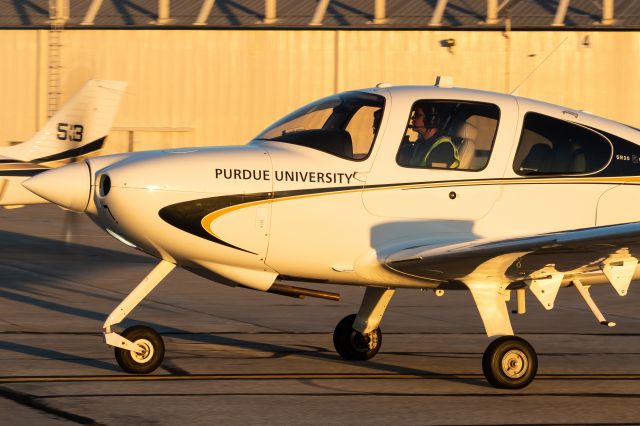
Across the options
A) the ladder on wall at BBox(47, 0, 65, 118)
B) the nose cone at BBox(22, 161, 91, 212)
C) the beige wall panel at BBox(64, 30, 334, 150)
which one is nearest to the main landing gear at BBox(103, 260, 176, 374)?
the nose cone at BBox(22, 161, 91, 212)

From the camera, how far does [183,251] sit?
8.30 meters

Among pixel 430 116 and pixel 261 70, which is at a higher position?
pixel 261 70

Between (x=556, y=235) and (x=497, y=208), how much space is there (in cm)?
84

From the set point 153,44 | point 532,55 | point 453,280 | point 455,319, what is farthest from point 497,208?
point 153,44

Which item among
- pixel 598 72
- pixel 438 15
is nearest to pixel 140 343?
pixel 438 15

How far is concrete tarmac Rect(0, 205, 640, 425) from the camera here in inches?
291

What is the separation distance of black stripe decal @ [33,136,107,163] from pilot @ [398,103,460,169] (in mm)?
11707

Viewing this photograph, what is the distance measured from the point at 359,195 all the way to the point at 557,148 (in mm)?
1625

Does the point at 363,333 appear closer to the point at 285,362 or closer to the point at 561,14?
the point at 285,362

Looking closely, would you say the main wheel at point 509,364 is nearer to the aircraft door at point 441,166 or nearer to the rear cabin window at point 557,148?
the aircraft door at point 441,166

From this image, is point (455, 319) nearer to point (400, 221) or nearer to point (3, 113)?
point (400, 221)

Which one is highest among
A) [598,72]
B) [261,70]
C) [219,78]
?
[598,72]

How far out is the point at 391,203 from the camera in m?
8.52

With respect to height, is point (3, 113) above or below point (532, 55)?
below
